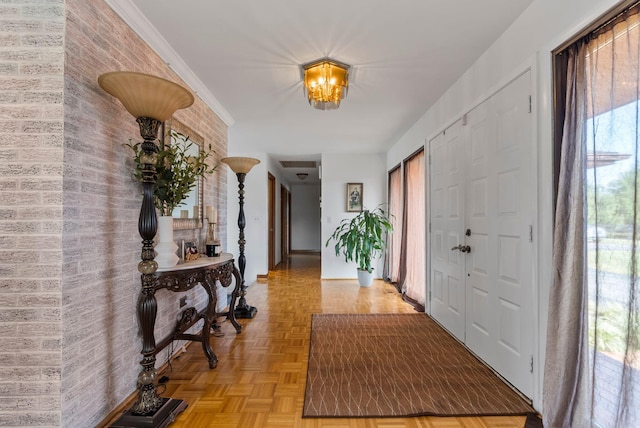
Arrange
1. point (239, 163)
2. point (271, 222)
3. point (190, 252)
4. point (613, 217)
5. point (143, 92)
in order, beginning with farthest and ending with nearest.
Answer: point (271, 222), point (239, 163), point (190, 252), point (143, 92), point (613, 217)

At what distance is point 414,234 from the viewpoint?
436cm

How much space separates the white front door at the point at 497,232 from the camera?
1.90 metres

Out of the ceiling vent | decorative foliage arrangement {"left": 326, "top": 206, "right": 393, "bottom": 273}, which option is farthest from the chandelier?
the ceiling vent

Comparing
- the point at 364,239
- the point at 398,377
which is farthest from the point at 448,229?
the point at 364,239

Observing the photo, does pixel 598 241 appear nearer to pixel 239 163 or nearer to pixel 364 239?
pixel 239 163

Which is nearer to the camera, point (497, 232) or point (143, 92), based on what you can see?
point (143, 92)

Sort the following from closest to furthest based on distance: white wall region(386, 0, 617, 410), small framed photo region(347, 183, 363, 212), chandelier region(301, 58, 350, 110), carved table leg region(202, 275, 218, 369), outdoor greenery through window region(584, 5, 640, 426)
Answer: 1. outdoor greenery through window region(584, 5, 640, 426)
2. white wall region(386, 0, 617, 410)
3. carved table leg region(202, 275, 218, 369)
4. chandelier region(301, 58, 350, 110)
5. small framed photo region(347, 183, 363, 212)

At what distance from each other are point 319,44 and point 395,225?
3.67 m

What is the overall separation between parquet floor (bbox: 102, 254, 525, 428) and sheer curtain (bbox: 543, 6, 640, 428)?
1.56 ft

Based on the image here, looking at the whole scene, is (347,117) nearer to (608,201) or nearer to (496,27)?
(496,27)

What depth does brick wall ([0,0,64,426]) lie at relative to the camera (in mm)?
1427

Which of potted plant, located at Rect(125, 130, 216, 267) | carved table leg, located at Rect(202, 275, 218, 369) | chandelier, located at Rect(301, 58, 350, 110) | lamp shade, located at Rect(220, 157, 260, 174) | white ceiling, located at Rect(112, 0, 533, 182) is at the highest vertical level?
white ceiling, located at Rect(112, 0, 533, 182)

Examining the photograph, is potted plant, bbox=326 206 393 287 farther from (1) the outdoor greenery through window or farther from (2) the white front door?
(1) the outdoor greenery through window

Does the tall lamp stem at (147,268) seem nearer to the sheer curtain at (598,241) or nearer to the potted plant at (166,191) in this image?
the potted plant at (166,191)
